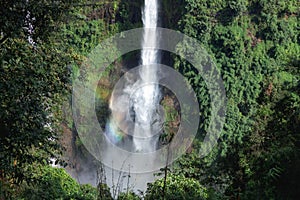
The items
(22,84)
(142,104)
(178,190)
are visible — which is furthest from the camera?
(142,104)

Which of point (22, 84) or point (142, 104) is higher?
point (142, 104)

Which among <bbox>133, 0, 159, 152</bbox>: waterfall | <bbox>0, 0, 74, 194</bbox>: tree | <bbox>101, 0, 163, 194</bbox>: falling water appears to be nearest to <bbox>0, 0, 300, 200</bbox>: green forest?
<bbox>0, 0, 74, 194</bbox>: tree

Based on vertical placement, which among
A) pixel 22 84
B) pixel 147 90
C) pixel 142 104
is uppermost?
pixel 147 90

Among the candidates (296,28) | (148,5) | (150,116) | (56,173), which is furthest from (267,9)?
(56,173)

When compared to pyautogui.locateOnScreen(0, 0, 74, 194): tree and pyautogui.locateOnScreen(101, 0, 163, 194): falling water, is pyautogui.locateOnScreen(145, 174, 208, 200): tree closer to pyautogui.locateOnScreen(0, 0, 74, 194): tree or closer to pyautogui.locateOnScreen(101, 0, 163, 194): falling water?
pyautogui.locateOnScreen(0, 0, 74, 194): tree

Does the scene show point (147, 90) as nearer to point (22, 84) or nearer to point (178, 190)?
point (178, 190)

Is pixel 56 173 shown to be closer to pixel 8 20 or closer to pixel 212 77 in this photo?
pixel 8 20

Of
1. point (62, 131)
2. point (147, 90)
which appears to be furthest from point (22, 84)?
point (147, 90)

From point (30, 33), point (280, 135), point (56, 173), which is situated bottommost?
point (280, 135)
